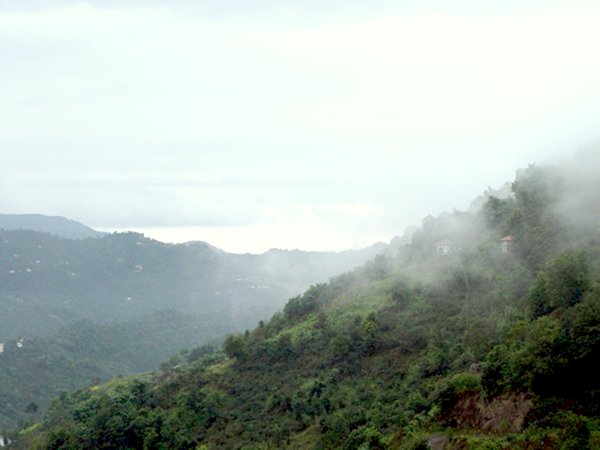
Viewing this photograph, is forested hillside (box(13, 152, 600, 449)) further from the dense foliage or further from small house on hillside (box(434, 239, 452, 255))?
the dense foliage

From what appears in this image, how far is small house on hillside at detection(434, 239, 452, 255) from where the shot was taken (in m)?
46.3

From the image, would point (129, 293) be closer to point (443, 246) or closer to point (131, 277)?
point (131, 277)

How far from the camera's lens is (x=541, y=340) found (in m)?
20.0

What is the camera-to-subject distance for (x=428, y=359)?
29797 mm

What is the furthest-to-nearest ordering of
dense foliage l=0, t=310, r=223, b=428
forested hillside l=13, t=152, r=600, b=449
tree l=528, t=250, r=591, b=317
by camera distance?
dense foliage l=0, t=310, r=223, b=428, tree l=528, t=250, r=591, b=317, forested hillside l=13, t=152, r=600, b=449

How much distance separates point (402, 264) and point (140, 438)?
21757 mm

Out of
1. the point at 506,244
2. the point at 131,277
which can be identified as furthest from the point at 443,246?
the point at 131,277

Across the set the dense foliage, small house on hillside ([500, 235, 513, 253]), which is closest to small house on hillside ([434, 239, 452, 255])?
small house on hillside ([500, 235, 513, 253])

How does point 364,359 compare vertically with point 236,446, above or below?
above

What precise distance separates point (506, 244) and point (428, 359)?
41.4ft

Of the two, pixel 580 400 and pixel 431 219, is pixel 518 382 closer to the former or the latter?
pixel 580 400

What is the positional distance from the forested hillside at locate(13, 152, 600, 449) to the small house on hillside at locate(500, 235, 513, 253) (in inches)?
5.3

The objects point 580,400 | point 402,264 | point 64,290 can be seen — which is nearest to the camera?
point 580,400

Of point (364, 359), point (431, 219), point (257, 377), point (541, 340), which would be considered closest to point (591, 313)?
point (541, 340)
